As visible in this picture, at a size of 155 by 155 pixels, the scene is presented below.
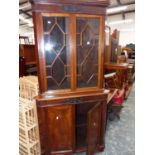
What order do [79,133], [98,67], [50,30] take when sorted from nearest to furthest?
[50,30]
[98,67]
[79,133]

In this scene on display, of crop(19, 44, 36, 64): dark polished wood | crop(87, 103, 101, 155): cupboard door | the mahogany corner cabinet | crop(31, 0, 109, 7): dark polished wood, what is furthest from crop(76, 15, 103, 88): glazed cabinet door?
crop(19, 44, 36, 64): dark polished wood

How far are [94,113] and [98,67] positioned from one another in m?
0.57

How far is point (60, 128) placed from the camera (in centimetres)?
194

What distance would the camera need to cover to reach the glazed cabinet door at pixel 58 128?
6.09 feet

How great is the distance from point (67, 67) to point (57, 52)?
0.21 metres

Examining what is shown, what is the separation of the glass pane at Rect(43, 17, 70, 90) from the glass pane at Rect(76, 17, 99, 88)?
14 cm

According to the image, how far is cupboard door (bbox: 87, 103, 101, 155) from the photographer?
5.85ft

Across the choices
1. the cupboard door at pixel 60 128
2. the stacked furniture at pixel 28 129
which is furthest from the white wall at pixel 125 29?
the stacked furniture at pixel 28 129

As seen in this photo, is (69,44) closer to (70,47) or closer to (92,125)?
(70,47)

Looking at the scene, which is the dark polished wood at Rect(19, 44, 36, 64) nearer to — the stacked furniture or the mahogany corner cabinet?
the stacked furniture

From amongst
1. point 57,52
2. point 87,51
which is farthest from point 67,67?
point 87,51
